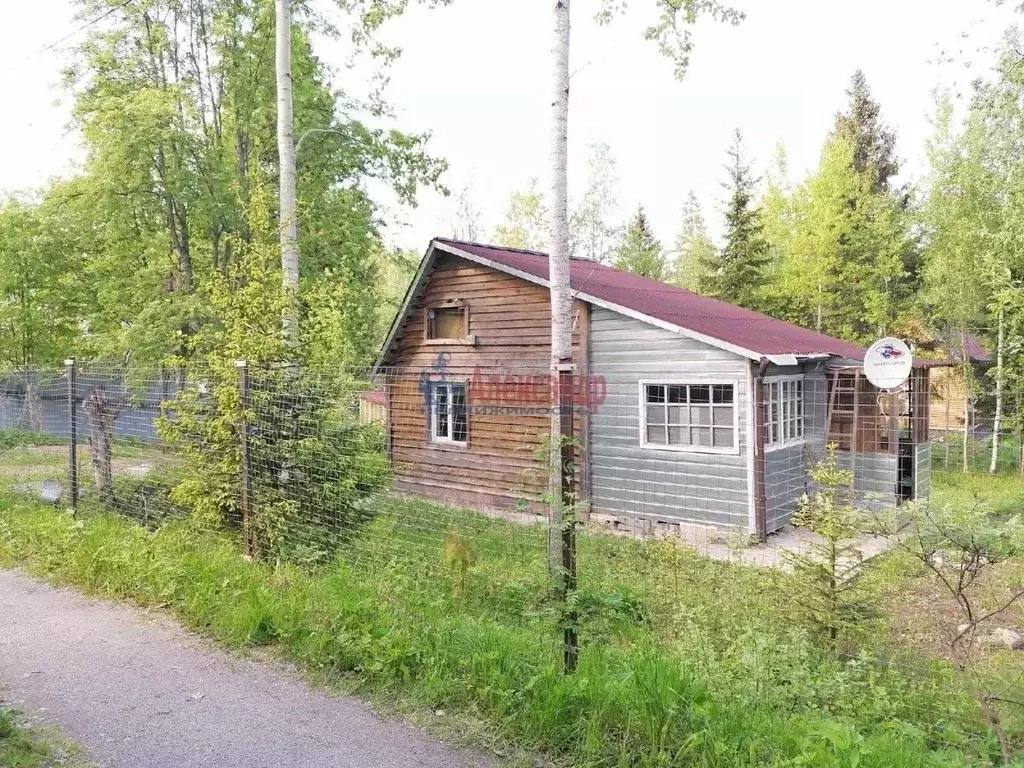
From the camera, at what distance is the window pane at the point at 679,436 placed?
11.1m

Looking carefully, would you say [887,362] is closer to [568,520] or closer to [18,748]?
[568,520]

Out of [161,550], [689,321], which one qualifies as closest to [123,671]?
[161,550]

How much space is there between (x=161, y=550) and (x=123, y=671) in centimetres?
183

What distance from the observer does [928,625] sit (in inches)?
256

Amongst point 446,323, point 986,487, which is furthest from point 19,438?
point 986,487

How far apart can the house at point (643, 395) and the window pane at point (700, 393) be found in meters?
0.02

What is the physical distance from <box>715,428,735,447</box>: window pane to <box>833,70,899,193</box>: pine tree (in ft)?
70.9

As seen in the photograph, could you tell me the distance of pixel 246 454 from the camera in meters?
6.14

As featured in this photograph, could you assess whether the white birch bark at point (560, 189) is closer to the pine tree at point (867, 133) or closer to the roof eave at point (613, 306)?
the roof eave at point (613, 306)

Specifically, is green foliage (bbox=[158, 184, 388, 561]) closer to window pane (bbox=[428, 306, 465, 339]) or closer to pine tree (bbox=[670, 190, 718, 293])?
window pane (bbox=[428, 306, 465, 339])

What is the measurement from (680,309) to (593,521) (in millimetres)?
6709

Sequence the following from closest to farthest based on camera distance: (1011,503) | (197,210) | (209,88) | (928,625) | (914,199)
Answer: (928,625)
(1011,503)
(197,210)
(209,88)
(914,199)

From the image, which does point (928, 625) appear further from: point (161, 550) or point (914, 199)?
point (914, 199)

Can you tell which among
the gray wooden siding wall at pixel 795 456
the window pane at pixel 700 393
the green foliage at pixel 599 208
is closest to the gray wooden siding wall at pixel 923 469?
the gray wooden siding wall at pixel 795 456
